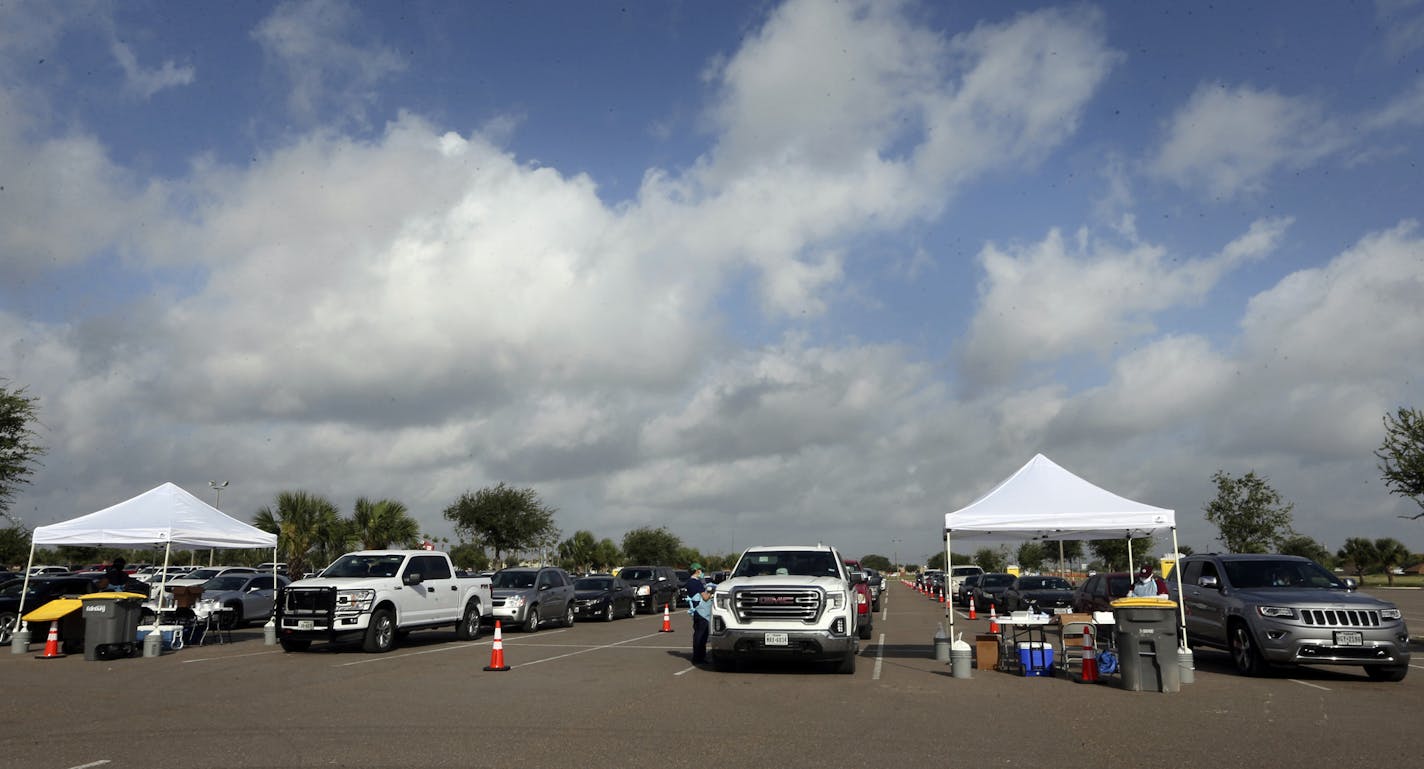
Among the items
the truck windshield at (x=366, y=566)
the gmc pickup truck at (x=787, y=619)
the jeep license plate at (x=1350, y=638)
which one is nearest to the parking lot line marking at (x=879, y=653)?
the gmc pickup truck at (x=787, y=619)

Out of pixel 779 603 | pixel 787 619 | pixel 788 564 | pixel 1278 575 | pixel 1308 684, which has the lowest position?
pixel 1308 684

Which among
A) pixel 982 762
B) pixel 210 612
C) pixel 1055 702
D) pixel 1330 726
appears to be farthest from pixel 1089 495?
pixel 210 612

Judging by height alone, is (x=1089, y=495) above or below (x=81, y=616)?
above

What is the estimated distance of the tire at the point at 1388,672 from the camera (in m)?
13.2

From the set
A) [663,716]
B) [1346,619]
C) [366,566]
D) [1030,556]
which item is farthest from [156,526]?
[1030,556]

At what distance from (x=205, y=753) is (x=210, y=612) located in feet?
46.7

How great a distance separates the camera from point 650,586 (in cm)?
Answer: 3338

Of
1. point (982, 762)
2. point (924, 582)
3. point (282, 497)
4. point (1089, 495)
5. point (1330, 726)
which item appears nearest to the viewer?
point (982, 762)

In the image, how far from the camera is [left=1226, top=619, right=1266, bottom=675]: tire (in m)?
13.8

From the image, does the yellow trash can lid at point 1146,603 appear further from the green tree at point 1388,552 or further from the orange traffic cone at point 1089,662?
the green tree at point 1388,552

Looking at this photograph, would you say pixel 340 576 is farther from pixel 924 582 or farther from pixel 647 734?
pixel 924 582

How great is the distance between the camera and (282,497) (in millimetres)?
40781

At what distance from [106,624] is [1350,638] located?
773 inches

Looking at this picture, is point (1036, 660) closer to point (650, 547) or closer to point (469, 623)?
point (469, 623)
